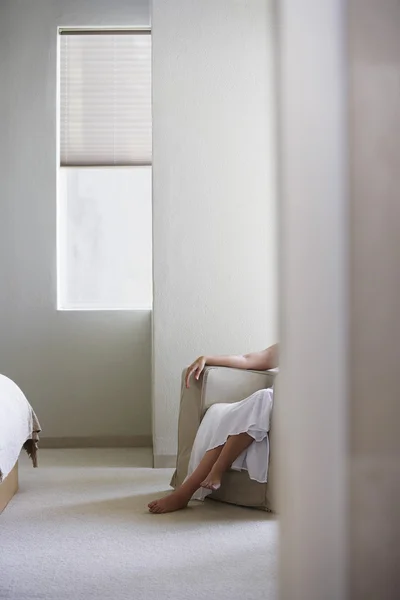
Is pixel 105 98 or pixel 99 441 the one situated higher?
pixel 105 98

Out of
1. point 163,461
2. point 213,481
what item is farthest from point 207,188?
point 213,481

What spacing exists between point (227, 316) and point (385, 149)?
3235 millimetres

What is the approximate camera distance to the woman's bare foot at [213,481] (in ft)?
8.86

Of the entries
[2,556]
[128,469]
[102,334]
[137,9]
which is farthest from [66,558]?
[137,9]

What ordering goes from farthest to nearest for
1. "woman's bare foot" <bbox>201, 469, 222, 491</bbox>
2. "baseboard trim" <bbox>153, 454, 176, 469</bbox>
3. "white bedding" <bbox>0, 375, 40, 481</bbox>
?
1. "baseboard trim" <bbox>153, 454, 176, 469</bbox>
2. "woman's bare foot" <bbox>201, 469, 222, 491</bbox>
3. "white bedding" <bbox>0, 375, 40, 481</bbox>

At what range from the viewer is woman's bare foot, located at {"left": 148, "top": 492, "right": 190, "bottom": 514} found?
2.76 meters

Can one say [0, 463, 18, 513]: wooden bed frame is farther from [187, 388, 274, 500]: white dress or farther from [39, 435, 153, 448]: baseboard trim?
[39, 435, 153, 448]: baseboard trim

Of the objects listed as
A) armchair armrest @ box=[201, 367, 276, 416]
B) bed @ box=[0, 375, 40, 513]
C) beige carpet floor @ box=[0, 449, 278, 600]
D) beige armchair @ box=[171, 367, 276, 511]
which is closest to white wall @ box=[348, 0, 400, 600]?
beige carpet floor @ box=[0, 449, 278, 600]

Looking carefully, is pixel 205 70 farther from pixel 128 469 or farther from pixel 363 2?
pixel 363 2

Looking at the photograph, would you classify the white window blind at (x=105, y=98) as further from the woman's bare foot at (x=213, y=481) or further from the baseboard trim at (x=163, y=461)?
the woman's bare foot at (x=213, y=481)

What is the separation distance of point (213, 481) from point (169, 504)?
0.68ft

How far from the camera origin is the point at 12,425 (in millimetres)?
2701

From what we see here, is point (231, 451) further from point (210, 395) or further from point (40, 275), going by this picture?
point (40, 275)

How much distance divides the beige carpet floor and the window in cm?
158
